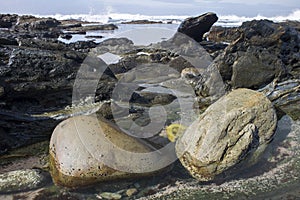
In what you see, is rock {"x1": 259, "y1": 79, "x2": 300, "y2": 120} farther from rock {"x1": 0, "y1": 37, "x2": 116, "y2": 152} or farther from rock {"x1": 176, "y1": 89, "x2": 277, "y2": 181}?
rock {"x1": 0, "y1": 37, "x2": 116, "y2": 152}

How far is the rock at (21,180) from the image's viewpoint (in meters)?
4.26

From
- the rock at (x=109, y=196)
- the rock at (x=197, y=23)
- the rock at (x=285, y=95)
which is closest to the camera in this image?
Result: the rock at (x=109, y=196)

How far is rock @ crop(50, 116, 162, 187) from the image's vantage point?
14.0 feet

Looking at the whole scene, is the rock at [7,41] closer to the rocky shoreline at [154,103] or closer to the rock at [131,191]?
the rocky shoreline at [154,103]

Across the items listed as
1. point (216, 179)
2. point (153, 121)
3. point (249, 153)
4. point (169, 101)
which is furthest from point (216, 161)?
point (169, 101)

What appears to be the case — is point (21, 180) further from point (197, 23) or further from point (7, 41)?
point (197, 23)

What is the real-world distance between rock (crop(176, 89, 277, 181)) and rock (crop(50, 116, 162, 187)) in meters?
0.65

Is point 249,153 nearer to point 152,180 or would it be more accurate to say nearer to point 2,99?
point 152,180

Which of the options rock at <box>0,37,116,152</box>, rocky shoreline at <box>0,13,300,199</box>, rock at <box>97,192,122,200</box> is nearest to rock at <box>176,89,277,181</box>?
rocky shoreline at <box>0,13,300,199</box>

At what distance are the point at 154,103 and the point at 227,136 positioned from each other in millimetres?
3468

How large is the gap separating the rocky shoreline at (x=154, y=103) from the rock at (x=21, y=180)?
0.04 ft

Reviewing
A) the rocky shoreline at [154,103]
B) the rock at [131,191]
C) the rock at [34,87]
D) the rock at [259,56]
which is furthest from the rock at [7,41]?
the rock at [131,191]

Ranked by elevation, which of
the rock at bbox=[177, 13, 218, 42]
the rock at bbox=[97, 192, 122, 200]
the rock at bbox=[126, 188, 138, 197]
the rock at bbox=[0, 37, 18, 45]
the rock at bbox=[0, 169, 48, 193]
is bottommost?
the rock at bbox=[97, 192, 122, 200]

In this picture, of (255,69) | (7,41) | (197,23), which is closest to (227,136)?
(255,69)
